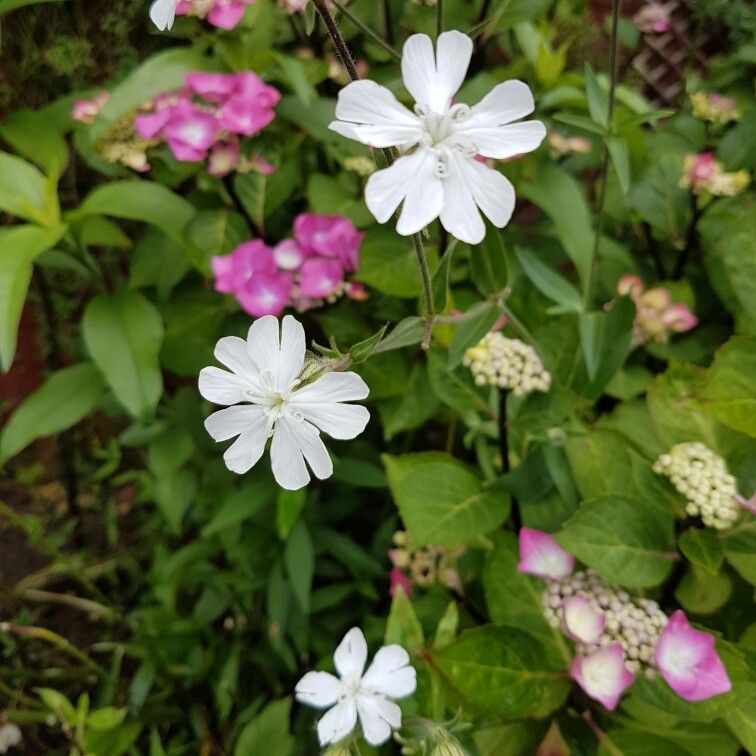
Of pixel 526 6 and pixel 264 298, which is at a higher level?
pixel 526 6

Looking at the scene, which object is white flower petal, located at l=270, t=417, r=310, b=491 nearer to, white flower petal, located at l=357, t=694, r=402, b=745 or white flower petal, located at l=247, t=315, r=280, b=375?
white flower petal, located at l=247, t=315, r=280, b=375

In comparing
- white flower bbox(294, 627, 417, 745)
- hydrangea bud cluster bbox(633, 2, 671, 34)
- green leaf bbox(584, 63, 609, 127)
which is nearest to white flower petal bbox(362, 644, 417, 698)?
white flower bbox(294, 627, 417, 745)

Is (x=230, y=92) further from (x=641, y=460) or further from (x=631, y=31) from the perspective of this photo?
(x=631, y=31)

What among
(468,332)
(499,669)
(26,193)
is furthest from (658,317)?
(26,193)

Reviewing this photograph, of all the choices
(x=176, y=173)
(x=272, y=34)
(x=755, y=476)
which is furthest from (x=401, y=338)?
(x=272, y=34)

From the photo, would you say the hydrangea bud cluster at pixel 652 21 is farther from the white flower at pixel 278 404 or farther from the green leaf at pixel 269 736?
the green leaf at pixel 269 736

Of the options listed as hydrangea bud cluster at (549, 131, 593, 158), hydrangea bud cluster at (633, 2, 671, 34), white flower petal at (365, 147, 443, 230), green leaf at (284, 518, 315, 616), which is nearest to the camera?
white flower petal at (365, 147, 443, 230)
